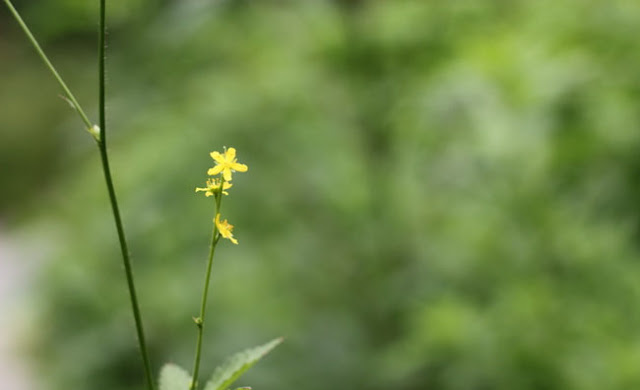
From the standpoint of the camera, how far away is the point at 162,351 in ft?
9.00

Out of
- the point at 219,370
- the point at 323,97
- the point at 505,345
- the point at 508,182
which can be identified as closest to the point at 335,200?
the point at 323,97

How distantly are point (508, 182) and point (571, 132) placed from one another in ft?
1.04

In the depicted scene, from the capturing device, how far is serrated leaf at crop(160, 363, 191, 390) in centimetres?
69

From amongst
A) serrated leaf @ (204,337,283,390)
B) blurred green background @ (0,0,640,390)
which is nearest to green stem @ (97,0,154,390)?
serrated leaf @ (204,337,283,390)

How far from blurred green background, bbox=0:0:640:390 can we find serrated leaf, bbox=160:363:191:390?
0.78 metres

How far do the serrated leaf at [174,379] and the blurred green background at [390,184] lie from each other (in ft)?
2.57

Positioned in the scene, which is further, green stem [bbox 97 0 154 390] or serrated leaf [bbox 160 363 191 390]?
serrated leaf [bbox 160 363 191 390]

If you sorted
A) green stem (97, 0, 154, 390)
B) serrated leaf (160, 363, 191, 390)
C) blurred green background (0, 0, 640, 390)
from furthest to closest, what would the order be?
blurred green background (0, 0, 640, 390) < serrated leaf (160, 363, 191, 390) < green stem (97, 0, 154, 390)

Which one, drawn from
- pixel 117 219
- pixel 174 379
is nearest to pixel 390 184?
pixel 174 379

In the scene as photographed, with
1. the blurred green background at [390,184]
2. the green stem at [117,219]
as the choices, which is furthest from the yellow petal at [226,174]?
the blurred green background at [390,184]

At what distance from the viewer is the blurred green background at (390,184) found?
173 cm

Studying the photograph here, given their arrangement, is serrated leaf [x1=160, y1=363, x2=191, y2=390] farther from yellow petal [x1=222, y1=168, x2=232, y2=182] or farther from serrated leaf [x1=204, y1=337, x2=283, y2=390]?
yellow petal [x1=222, y1=168, x2=232, y2=182]

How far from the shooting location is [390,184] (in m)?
2.17

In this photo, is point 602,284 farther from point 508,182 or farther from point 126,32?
point 126,32
